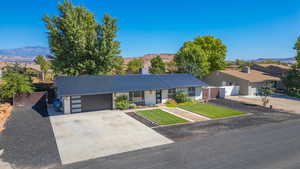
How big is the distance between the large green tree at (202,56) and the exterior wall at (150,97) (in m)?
12.9

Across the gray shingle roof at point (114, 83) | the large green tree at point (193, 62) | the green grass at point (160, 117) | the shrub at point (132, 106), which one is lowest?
the green grass at point (160, 117)

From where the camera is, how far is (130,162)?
787cm

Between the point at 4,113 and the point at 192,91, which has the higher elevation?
the point at 192,91

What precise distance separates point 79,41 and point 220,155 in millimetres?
21680

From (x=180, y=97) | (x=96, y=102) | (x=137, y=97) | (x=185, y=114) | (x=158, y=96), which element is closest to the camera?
(x=185, y=114)

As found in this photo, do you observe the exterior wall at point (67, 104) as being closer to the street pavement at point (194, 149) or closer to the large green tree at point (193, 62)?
the street pavement at point (194, 149)

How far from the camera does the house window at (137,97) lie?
743 inches

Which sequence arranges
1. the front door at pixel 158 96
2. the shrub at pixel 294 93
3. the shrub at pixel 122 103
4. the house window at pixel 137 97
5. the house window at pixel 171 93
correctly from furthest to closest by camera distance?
1. the shrub at pixel 294 93
2. the house window at pixel 171 93
3. the front door at pixel 158 96
4. the house window at pixel 137 97
5. the shrub at pixel 122 103

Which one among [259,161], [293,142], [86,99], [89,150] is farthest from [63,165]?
[293,142]

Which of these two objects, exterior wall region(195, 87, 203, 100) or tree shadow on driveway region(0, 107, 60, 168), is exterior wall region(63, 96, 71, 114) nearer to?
tree shadow on driveway region(0, 107, 60, 168)

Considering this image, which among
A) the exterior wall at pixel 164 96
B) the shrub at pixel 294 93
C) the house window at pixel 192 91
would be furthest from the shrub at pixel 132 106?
the shrub at pixel 294 93

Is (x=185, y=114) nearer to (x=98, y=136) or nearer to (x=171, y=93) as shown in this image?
(x=171, y=93)

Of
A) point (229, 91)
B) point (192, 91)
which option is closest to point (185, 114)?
point (192, 91)

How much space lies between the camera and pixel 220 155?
848cm
